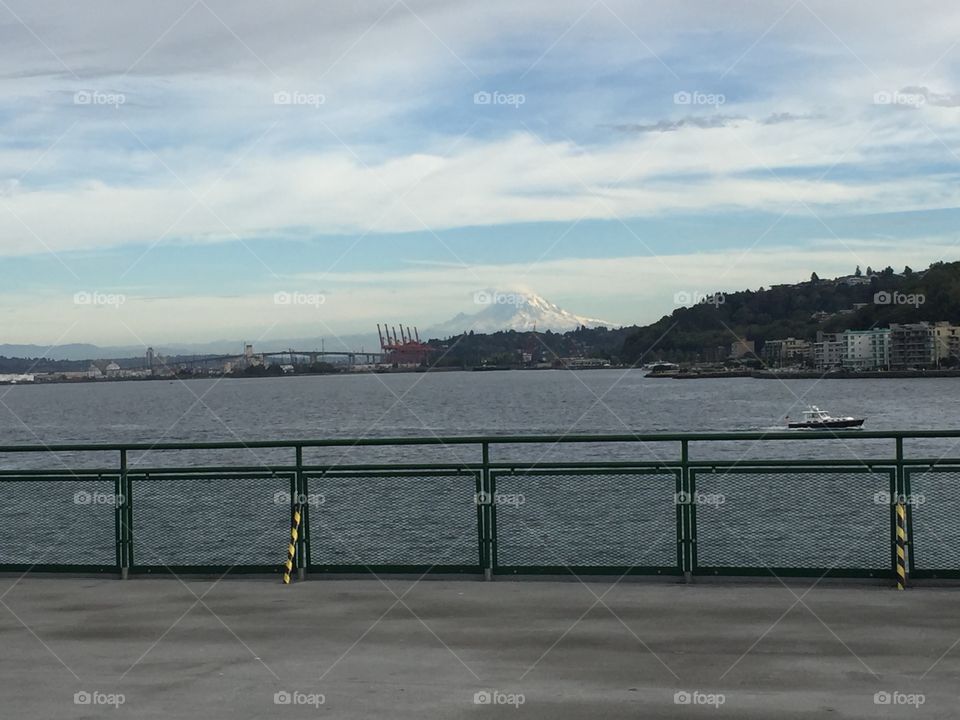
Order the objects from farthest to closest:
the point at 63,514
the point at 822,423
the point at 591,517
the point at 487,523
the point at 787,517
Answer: the point at 822,423, the point at 63,514, the point at 487,523, the point at 591,517, the point at 787,517

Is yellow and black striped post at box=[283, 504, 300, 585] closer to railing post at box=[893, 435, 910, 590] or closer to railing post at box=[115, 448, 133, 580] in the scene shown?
railing post at box=[115, 448, 133, 580]

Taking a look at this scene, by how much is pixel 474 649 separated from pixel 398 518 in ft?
12.7

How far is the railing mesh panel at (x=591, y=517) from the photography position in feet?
42.6

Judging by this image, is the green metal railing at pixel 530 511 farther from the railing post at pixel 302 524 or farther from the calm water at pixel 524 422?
the calm water at pixel 524 422

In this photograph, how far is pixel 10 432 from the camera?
124938 mm

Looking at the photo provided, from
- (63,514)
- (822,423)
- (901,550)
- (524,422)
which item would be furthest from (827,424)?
(63,514)

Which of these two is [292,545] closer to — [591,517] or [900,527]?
[591,517]

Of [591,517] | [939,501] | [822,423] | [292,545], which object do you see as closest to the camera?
[939,501]

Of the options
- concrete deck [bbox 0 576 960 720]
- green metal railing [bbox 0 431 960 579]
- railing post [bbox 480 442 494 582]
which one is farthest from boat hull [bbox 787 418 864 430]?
concrete deck [bbox 0 576 960 720]

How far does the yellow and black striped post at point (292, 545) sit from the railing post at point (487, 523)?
1.91 m

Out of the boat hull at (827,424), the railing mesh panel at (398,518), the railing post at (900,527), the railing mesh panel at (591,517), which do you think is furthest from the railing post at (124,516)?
the boat hull at (827,424)

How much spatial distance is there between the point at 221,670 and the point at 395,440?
3.64m

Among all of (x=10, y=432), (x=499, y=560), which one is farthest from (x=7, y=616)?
(x=10, y=432)

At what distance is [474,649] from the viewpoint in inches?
393
